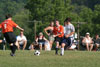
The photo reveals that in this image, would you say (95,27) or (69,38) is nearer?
(69,38)

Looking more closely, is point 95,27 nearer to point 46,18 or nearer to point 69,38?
point 46,18

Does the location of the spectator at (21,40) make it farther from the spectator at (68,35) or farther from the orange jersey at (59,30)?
the spectator at (68,35)

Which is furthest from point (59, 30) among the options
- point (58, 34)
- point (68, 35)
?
point (68, 35)

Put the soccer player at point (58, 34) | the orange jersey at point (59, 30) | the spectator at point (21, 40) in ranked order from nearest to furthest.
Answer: the soccer player at point (58, 34), the orange jersey at point (59, 30), the spectator at point (21, 40)

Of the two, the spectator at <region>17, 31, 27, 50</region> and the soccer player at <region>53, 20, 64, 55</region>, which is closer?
the soccer player at <region>53, 20, 64, 55</region>

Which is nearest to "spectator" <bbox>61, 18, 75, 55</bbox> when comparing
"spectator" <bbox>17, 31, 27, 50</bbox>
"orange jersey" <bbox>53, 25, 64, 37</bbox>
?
"orange jersey" <bbox>53, 25, 64, 37</bbox>

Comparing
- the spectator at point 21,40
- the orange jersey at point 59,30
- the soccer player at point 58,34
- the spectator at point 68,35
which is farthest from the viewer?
the spectator at point 21,40

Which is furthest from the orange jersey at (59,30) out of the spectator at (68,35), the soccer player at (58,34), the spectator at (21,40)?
the spectator at (21,40)

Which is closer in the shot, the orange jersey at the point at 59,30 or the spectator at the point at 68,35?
the spectator at the point at 68,35

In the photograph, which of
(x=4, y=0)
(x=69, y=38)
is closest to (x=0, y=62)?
(x=69, y=38)

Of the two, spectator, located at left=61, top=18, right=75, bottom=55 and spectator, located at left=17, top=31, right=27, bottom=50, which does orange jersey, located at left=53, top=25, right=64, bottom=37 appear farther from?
spectator, located at left=17, top=31, right=27, bottom=50

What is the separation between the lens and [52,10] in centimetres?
6650

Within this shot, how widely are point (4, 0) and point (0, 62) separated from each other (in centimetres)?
10341

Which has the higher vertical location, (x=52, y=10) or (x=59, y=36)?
(x=59, y=36)
